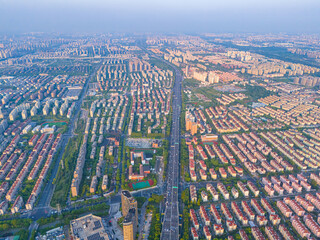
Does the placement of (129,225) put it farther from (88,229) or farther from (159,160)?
(159,160)

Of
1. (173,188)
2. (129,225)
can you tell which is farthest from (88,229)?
(173,188)

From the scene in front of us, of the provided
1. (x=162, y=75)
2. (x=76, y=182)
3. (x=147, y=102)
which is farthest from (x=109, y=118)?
(x=162, y=75)

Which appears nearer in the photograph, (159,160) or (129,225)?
(129,225)

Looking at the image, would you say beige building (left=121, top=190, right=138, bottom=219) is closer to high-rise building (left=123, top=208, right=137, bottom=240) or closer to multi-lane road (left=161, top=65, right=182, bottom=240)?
high-rise building (left=123, top=208, right=137, bottom=240)

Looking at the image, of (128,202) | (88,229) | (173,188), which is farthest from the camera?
(173,188)

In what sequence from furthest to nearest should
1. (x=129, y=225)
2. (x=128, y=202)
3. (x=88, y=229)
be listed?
(x=128, y=202), (x=88, y=229), (x=129, y=225)

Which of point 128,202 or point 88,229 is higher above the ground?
point 128,202

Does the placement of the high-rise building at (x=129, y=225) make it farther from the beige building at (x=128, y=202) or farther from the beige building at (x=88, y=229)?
the beige building at (x=88, y=229)

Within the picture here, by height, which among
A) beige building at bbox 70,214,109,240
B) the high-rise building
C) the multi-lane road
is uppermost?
the high-rise building

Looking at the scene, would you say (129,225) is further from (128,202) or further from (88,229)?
(88,229)

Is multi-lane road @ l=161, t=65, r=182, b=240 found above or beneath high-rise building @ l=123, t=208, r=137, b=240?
beneath

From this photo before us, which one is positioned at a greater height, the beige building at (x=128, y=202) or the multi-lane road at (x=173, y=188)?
the beige building at (x=128, y=202)
